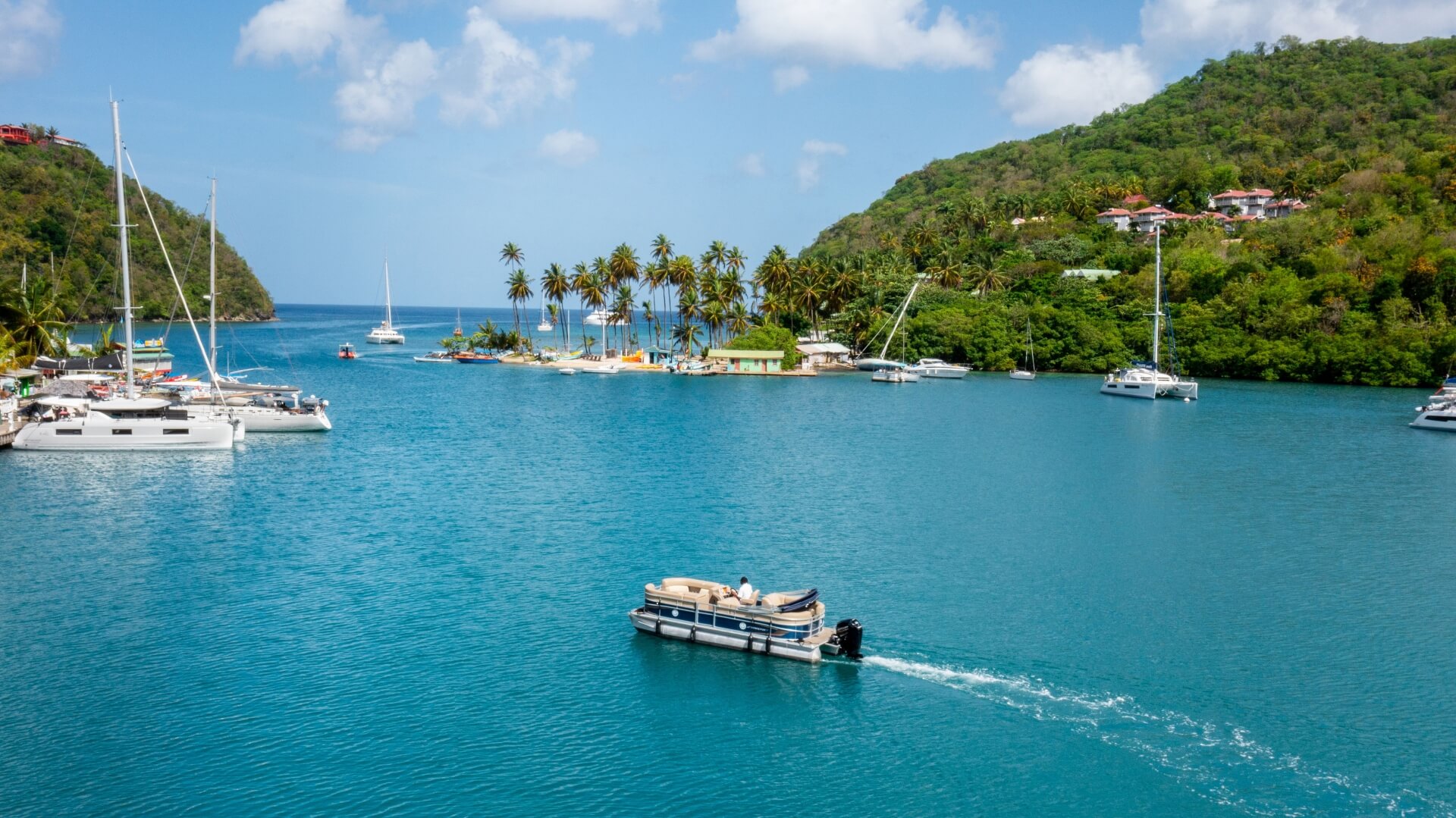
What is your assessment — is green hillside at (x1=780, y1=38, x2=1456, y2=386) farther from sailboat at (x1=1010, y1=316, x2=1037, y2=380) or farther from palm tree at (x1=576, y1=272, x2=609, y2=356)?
palm tree at (x1=576, y1=272, x2=609, y2=356)

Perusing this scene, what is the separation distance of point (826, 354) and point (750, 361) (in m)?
19.4

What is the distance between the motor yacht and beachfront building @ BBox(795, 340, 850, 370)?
58.2ft

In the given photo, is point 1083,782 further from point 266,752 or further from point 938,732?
point 266,752

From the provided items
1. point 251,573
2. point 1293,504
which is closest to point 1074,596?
point 1293,504

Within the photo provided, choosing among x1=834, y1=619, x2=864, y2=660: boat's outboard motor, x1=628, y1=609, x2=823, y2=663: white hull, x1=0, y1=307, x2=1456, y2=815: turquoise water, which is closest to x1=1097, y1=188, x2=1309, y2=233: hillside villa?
x1=0, y1=307, x2=1456, y2=815: turquoise water

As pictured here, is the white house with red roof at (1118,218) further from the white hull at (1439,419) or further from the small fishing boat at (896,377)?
the white hull at (1439,419)

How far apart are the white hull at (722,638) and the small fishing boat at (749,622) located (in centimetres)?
2

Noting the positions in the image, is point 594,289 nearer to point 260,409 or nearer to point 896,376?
point 896,376

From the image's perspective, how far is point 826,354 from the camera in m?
147

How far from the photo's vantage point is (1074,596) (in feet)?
120

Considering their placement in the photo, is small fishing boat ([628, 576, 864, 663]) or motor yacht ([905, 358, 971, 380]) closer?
small fishing boat ([628, 576, 864, 663])

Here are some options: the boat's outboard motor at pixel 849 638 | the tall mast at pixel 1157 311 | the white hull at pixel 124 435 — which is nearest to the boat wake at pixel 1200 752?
the boat's outboard motor at pixel 849 638

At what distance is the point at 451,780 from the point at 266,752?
4.80 metres

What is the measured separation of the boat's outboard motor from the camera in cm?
3023
